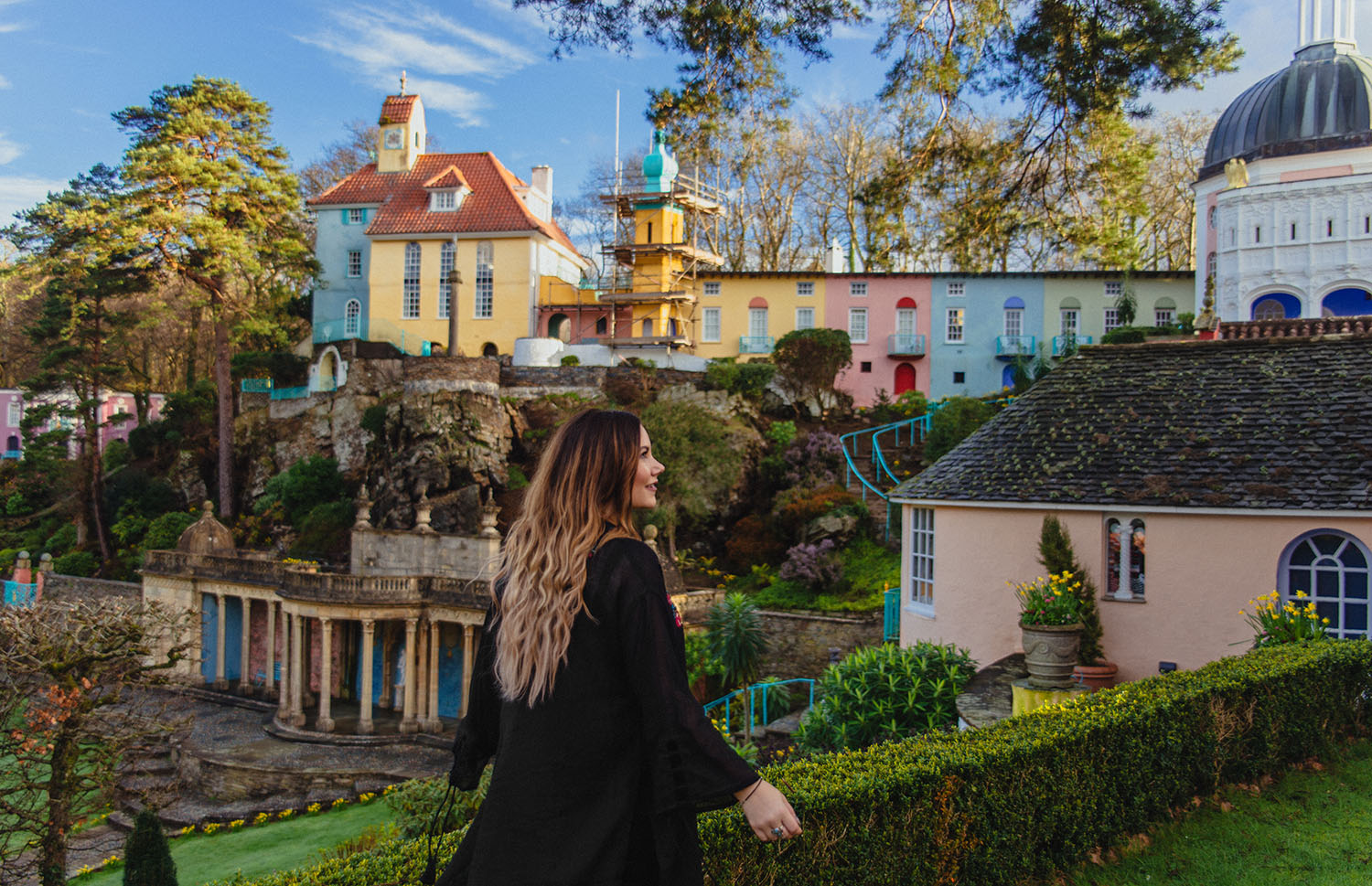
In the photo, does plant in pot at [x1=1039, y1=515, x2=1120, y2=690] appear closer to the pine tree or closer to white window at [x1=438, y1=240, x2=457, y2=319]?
the pine tree

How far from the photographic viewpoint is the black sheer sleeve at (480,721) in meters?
3.09

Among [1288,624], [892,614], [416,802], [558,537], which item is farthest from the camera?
[892,614]

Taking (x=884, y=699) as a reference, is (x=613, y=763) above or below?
above

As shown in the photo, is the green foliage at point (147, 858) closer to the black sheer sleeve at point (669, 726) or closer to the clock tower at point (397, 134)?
the black sheer sleeve at point (669, 726)

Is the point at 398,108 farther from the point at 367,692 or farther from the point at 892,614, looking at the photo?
the point at 892,614

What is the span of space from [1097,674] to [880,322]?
2644 centimetres

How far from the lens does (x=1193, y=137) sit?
1566 inches

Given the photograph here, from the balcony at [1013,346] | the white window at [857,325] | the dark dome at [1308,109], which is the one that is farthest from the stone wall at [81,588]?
the dark dome at [1308,109]

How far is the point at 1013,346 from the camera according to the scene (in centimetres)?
3606

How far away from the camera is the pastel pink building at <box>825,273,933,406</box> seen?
37.2m

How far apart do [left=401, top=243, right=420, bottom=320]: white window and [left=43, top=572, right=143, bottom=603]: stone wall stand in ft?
48.9

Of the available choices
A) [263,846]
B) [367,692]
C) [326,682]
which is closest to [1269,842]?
[263,846]

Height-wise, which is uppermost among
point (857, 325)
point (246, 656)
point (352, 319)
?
point (352, 319)

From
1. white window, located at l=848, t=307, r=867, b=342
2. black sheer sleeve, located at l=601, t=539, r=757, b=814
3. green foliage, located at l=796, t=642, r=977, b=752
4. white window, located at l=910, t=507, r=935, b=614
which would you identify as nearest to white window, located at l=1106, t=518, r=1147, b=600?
green foliage, located at l=796, t=642, r=977, b=752
